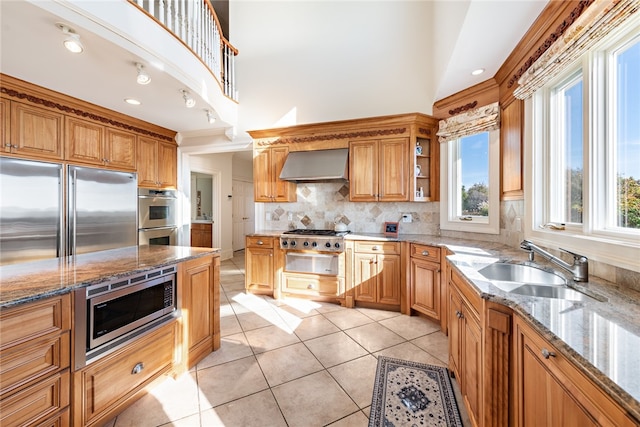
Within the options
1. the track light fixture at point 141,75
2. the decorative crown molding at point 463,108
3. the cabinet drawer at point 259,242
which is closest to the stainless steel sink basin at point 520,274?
the decorative crown molding at point 463,108

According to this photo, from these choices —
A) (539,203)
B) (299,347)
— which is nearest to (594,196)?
(539,203)

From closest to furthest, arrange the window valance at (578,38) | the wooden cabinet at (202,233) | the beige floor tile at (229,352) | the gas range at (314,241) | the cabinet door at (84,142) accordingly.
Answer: the window valance at (578,38)
the beige floor tile at (229,352)
the cabinet door at (84,142)
the gas range at (314,241)
the wooden cabinet at (202,233)

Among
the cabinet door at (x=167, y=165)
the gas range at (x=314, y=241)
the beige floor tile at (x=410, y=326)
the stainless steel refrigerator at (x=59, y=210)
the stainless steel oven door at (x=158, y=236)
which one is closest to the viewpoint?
the stainless steel refrigerator at (x=59, y=210)

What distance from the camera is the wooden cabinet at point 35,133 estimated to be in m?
2.54

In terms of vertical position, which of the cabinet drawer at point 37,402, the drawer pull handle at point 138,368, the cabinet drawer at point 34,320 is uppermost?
the cabinet drawer at point 34,320

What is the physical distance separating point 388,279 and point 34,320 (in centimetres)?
289

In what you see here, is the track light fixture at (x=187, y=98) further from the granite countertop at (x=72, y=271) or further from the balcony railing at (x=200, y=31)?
the granite countertop at (x=72, y=271)

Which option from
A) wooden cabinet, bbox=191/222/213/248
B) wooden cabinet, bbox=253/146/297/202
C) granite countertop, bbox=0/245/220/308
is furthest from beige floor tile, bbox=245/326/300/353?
wooden cabinet, bbox=191/222/213/248

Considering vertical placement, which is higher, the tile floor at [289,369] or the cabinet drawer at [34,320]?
the cabinet drawer at [34,320]

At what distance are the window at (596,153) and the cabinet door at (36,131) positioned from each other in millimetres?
4709

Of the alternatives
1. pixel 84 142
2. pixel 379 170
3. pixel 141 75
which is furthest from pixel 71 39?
pixel 379 170

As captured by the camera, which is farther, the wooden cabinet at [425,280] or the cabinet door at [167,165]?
the cabinet door at [167,165]

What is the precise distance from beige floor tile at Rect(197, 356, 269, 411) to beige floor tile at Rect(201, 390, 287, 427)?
0.19 ft

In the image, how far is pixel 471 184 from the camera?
9.96 feet
